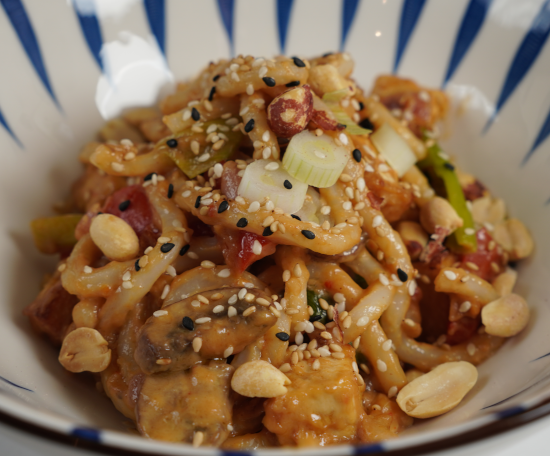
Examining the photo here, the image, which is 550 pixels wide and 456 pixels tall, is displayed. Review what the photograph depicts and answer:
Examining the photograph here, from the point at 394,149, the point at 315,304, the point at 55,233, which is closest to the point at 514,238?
the point at 394,149

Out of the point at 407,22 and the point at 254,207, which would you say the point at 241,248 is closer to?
the point at 254,207

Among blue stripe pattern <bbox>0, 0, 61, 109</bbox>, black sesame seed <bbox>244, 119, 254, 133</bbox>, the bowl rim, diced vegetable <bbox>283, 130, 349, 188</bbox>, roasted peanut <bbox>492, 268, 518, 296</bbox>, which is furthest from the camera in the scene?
blue stripe pattern <bbox>0, 0, 61, 109</bbox>

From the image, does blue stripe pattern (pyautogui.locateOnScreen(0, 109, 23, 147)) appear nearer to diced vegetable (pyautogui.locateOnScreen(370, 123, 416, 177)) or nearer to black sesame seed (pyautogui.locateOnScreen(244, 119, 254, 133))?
black sesame seed (pyautogui.locateOnScreen(244, 119, 254, 133))

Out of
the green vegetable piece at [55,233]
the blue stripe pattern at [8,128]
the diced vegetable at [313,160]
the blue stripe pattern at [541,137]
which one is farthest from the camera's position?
the blue stripe pattern at [541,137]

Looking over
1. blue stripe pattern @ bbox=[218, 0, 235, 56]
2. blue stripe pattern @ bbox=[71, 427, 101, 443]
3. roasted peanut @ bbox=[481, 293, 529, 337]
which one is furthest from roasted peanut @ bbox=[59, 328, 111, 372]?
blue stripe pattern @ bbox=[218, 0, 235, 56]

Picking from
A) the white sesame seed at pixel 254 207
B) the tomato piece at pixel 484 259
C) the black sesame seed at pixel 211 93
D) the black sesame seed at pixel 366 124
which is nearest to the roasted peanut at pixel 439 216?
the tomato piece at pixel 484 259

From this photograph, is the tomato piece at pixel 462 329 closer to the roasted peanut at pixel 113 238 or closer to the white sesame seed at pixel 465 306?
the white sesame seed at pixel 465 306
